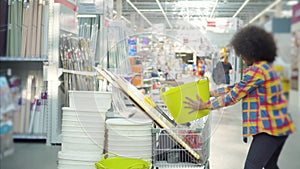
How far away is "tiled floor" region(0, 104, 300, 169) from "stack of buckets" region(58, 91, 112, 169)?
0.28 metres

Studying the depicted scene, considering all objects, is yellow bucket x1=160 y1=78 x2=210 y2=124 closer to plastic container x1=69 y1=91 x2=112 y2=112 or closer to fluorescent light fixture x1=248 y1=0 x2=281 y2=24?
fluorescent light fixture x1=248 y1=0 x2=281 y2=24

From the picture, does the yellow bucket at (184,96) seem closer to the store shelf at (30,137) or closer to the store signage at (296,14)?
the store signage at (296,14)

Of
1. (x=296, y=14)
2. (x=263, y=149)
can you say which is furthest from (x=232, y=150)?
(x=296, y=14)

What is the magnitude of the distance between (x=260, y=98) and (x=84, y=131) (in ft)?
4.73

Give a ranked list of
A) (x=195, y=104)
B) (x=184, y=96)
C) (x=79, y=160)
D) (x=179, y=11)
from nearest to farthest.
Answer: (x=195, y=104) < (x=184, y=96) < (x=179, y=11) < (x=79, y=160)

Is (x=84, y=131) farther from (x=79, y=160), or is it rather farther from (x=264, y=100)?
(x=264, y=100)

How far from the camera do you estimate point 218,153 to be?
4016 mm

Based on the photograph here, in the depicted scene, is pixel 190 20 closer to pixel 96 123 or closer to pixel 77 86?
pixel 96 123

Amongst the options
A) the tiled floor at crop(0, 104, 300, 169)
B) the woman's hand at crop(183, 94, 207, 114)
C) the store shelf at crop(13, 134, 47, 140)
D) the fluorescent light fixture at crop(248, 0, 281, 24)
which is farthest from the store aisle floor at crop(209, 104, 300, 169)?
the store shelf at crop(13, 134, 47, 140)

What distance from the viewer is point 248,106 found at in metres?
2.17

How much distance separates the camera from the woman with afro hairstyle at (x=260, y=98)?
2.08 m

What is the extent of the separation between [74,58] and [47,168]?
1296 millimetres

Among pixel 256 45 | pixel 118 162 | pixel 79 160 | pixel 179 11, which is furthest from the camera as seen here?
pixel 79 160

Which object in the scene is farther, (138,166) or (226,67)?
(226,67)
